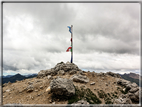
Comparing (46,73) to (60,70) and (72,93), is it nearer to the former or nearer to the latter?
(60,70)

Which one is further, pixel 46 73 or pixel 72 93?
pixel 46 73

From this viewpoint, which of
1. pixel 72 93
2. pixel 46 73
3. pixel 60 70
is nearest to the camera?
pixel 72 93

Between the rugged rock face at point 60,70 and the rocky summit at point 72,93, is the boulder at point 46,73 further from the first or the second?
the rocky summit at point 72,93

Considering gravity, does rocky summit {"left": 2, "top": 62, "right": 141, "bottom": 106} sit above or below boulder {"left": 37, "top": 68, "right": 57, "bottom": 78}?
below

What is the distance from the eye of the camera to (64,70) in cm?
3547

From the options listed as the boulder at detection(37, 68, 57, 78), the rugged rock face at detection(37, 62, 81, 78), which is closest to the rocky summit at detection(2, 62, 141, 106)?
the rugged rock face at detection(37, 62, 81, 78)

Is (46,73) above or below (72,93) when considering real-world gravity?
above

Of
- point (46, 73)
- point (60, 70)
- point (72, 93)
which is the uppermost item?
point (60, 70)

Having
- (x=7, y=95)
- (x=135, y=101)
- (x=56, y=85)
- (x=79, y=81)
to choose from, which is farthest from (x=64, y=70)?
(x=135, y=101)

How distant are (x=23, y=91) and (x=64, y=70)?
16456 mm

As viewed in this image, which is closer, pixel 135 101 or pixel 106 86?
pixel 135 101

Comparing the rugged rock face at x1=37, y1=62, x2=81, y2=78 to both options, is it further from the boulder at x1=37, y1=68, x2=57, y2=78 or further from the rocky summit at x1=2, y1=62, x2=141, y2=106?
the rocky summit at x1=2, y1=62, x2=141, y2=106

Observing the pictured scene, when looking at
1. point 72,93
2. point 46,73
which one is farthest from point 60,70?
point 72,93

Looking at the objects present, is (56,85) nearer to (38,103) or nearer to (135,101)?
(38,103)
